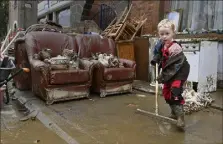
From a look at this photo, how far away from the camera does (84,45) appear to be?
190 inches

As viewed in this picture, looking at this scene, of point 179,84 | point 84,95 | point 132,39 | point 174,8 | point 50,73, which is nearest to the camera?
point 179,84

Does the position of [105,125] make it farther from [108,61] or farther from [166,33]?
[108,61]

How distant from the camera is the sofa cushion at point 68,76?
12.0ft

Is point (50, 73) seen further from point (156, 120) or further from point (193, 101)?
point (193, 101)

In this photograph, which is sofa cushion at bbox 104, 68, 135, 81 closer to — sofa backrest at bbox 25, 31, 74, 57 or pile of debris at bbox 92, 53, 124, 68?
pile of debris at bbox 92, 53, 124, 68

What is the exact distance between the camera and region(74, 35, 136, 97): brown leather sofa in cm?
424

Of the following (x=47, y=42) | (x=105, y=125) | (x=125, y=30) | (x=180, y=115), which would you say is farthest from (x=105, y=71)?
(x=125, y=30)

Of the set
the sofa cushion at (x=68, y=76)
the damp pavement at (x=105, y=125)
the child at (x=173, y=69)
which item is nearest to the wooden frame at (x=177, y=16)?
the damp pavement at (x=105, y=125)

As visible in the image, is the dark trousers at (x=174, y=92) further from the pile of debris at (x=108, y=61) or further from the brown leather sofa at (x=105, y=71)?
the pile of debris at (x=108, y=61)

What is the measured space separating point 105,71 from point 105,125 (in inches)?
57.1

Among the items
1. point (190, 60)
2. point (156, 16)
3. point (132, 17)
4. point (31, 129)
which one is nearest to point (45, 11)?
point (132, 17)

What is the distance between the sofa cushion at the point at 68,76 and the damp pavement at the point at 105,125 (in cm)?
36

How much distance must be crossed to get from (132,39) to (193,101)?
263 cm

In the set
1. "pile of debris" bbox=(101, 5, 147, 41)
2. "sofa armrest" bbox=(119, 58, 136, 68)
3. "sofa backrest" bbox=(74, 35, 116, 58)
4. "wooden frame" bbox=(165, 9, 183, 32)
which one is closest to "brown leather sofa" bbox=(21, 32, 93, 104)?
"sofa backrest" bbox=(74, 35, 116, 58)
